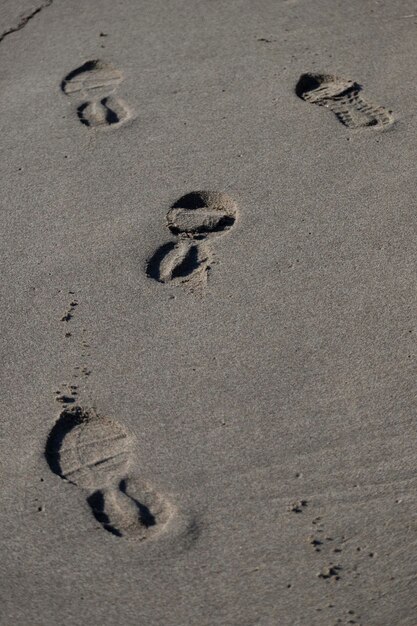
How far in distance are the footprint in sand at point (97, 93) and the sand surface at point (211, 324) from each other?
0.02 metres

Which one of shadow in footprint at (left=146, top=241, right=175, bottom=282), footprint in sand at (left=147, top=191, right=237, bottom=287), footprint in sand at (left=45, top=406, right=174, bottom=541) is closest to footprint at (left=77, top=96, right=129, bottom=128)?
footprint in sand at (left=147, top=191, right=237, bottom=287)

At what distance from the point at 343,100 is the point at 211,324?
1449 millimetres

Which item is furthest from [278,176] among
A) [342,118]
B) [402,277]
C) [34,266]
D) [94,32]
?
[94,32]

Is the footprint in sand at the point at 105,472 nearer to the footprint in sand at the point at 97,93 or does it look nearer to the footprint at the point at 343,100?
A: the footprint in sand at the point at 97,93

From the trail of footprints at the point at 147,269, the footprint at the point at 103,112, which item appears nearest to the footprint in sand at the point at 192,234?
the trail of footprints at the point at 147,269

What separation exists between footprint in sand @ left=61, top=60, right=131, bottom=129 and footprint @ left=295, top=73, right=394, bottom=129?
0.81m

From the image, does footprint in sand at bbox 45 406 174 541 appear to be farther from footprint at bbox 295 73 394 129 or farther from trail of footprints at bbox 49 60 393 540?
footprint at bbox 295 73 394 129

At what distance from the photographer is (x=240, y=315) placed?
3234 mm

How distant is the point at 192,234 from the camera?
3.54 m

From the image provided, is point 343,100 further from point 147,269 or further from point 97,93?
point 147,269

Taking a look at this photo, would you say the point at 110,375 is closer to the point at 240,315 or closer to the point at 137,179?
the point at 240,315

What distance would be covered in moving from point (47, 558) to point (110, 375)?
2.21 feet

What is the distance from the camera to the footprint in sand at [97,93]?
4184 mm

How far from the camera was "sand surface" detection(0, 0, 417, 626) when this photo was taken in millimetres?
2529
